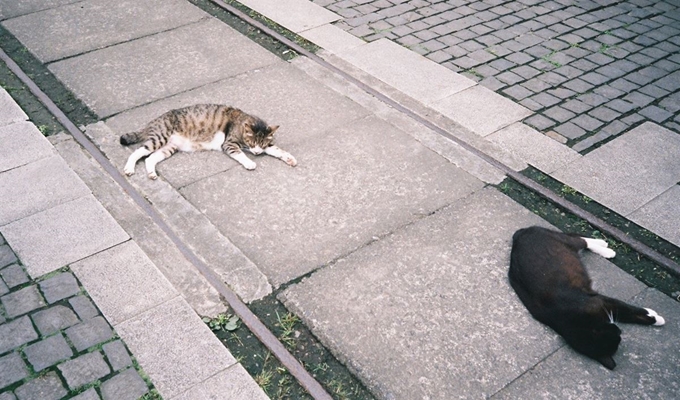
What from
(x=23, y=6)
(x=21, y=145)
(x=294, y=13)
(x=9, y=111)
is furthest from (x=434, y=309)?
(x=23, y=6)

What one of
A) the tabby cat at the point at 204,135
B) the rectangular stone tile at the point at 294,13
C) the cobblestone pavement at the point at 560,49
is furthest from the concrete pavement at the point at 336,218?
the rectangular stone tile at the point at 294,13

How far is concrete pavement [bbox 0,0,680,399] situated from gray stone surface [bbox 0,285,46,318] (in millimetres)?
190

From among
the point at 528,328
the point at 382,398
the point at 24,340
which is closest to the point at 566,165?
the point at 528,328

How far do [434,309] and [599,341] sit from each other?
3.52 ft

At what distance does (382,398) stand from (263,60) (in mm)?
4580

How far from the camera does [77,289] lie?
4.07m

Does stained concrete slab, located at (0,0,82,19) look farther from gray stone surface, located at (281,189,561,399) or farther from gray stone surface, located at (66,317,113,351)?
gray stone surface, located at (281,189,561,399)

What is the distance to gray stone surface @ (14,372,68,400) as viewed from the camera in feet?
11.2

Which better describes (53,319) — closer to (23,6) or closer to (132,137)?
(132,137)

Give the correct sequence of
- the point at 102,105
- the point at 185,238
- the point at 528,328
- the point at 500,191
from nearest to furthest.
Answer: the point at 528,328, the point at 185,238, the point at 500,191, the point at 102,105

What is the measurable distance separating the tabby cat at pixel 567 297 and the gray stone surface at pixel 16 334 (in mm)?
3319

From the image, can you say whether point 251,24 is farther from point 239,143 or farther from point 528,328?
point 528,328

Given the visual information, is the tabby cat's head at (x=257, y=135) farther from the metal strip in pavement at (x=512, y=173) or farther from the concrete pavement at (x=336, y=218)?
the metal strip in pavement at (x=512, y=173)

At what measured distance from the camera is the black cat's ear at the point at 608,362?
Answer: 3707mm
